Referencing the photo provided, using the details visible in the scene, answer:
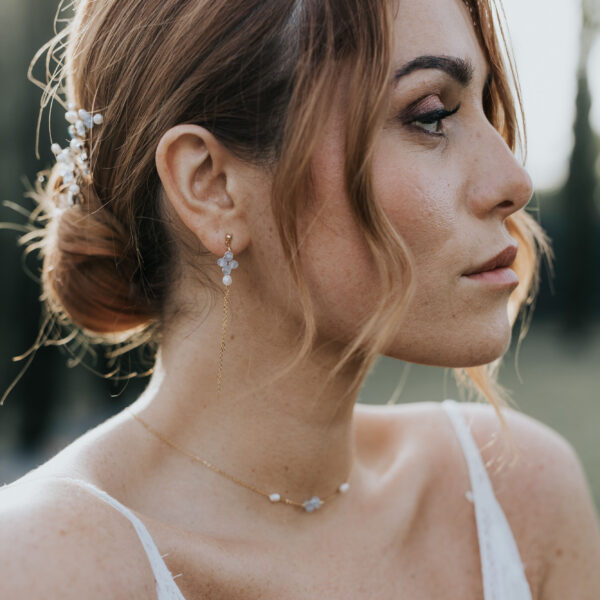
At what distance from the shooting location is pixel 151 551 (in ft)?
4.81

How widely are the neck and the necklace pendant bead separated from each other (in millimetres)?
34

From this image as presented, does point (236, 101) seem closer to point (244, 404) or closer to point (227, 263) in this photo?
point (227, 263)

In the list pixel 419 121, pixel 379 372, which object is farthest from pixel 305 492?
pixel 379 372

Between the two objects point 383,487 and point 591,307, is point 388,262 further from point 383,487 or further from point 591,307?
point 591,307

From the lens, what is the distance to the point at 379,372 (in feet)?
41.5

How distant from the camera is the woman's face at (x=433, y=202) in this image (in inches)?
61.6

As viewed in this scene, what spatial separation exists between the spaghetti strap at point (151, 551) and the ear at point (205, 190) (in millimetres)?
549

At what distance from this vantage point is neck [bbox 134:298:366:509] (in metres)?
1.74

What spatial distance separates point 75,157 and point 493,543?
143cm

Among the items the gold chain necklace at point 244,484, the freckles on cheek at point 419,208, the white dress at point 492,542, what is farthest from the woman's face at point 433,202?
the white dress at point 492,542

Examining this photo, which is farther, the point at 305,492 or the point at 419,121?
the point at 305,492

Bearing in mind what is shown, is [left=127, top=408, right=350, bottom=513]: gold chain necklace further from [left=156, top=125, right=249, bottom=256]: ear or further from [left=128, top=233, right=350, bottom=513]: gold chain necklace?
[left=156, top=125, right=249, bottom=256]: ear

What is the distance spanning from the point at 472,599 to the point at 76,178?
4.64 ft

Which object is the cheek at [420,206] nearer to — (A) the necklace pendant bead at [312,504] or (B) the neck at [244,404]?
(B) the neck at [244,404]
